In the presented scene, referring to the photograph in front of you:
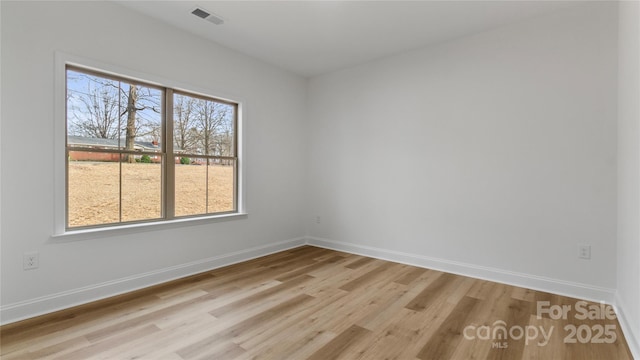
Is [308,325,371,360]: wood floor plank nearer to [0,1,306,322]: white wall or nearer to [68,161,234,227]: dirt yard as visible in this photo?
[0,1,306,322]: white wall

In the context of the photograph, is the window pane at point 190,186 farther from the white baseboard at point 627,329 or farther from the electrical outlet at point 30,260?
the white baseboard at point 627,329

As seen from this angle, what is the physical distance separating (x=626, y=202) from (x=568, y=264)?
87cm

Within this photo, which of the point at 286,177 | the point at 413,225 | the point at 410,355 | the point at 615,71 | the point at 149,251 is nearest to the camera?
the point at 410,355

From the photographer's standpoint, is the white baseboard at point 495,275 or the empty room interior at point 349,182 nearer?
the empty room interior at point 349,182

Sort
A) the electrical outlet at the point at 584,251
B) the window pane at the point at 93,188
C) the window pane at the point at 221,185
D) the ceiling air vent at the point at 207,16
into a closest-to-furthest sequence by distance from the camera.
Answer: the window pane at the point at 93,188
the electrical outlet at the point at 584,251
the ceiling air vent at the point at 207,16
the window pane at the point at 221,185

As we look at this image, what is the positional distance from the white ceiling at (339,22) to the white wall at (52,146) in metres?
0.29

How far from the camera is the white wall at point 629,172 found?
6.43 ft

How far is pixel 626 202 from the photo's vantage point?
2.32 metres

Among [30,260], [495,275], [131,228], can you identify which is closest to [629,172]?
[495,275]

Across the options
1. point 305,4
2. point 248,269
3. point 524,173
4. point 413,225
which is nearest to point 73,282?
point 248,269

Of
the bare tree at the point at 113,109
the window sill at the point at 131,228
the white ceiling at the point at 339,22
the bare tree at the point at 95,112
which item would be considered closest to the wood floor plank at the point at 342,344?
the window sill at the point at 131,228

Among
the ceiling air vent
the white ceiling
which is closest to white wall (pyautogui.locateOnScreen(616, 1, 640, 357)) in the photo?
the white ceiling

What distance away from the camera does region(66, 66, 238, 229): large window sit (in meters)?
2.75

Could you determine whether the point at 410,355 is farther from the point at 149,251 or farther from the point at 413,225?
the point at 149,251
